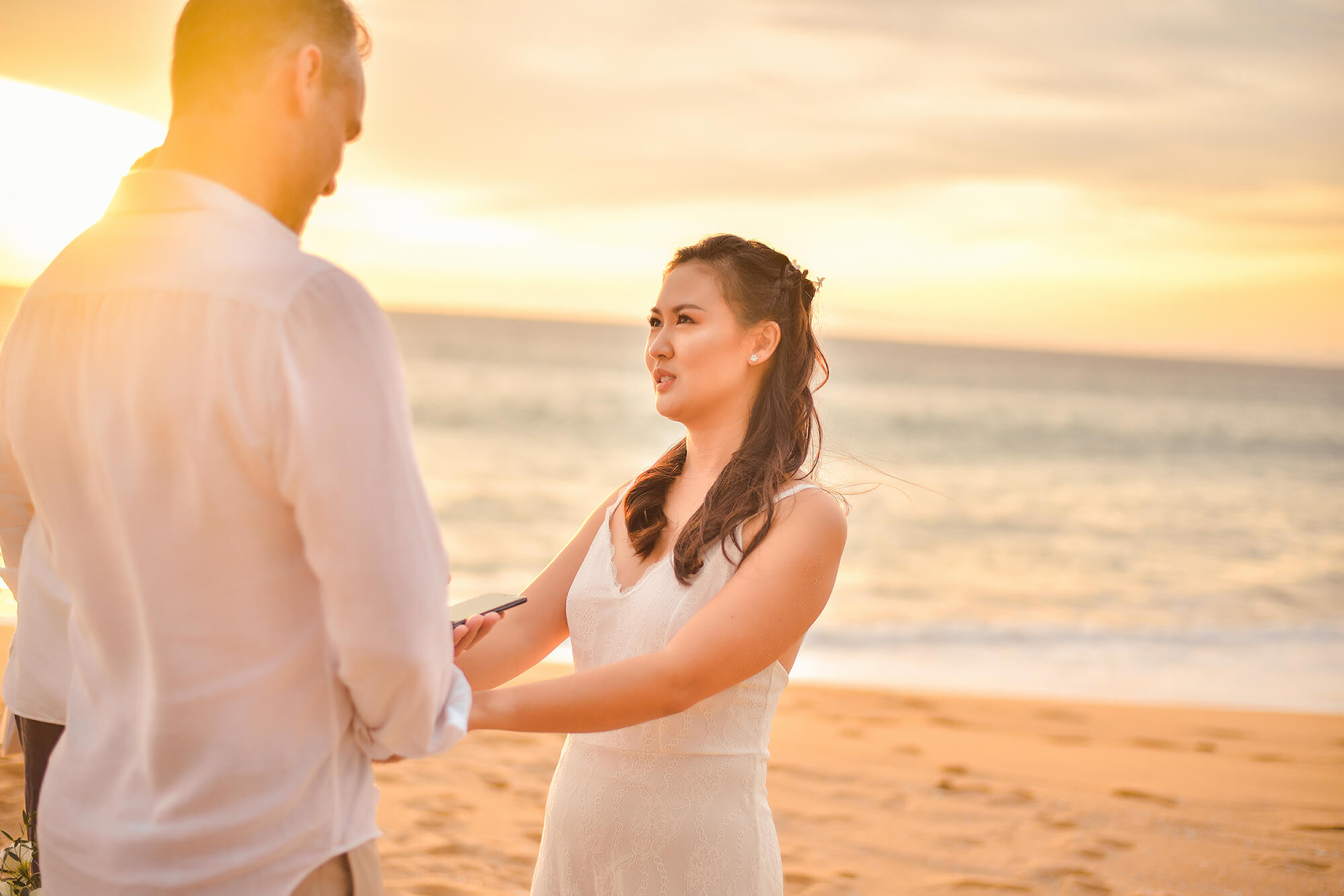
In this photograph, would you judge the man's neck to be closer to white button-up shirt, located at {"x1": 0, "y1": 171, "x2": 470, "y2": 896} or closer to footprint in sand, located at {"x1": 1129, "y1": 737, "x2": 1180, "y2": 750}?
white button-up shirt, located at {"x1": 0, "y1": 171, "x2": 470, "y2": 896}

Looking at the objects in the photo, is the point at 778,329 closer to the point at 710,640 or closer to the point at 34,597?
the point at 710,640

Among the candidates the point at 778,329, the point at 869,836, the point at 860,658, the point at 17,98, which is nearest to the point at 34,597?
the point at 778,329

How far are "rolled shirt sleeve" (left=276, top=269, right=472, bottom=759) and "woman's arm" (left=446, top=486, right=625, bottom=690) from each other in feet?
3.67

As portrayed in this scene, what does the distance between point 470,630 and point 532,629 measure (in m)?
0.59

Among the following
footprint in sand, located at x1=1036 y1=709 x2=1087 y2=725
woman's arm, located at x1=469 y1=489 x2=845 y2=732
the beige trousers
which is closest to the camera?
the beige trousers

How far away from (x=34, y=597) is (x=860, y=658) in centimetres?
838

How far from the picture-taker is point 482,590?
42.1ft

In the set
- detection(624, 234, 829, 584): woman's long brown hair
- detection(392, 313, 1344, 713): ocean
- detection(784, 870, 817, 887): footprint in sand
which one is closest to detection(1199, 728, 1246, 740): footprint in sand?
detection(392, 313, 1344, 713): ocean

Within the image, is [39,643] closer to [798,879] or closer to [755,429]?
[755,429]

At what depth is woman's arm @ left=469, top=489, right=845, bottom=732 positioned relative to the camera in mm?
1844

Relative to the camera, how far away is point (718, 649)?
2051mm

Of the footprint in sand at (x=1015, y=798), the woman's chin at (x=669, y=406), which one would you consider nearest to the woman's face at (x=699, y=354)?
the woman's chin at (x=669, y=406)

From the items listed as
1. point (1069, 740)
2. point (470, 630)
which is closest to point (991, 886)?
point (1069, 740)

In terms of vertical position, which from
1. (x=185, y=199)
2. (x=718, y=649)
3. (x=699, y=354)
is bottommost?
(x=718, y=649)
